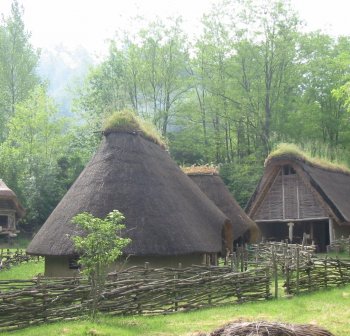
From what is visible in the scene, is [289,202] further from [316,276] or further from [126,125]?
[316,276]

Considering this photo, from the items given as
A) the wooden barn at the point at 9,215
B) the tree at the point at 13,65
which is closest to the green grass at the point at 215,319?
the wooden barn at the point at 9,215

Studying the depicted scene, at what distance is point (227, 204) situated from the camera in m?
27.2

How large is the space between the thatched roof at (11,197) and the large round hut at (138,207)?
1601 cm

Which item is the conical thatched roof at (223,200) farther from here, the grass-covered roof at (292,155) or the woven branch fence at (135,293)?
the woven branch fence at (135,293)

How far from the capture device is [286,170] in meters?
32.0

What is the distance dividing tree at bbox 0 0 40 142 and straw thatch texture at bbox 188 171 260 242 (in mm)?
27665

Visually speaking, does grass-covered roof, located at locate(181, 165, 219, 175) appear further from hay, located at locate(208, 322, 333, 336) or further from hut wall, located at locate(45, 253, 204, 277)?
hay, located at locate(208, 322, 333, 336)

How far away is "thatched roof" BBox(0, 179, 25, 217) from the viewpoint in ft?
114

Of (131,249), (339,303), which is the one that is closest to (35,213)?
(131,249)

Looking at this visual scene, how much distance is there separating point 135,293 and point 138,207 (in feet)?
17.5

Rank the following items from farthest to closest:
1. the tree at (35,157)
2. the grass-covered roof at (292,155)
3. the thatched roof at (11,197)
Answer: the tree at (35,157)
the thatched roof at (11,197)
the grass-covered roof at (292,155)

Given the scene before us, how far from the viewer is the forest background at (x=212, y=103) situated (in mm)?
40750

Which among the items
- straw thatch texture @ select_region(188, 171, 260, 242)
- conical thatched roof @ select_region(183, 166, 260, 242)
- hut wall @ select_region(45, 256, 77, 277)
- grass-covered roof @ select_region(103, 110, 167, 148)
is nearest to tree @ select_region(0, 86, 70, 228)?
conical thatched roof @ select_region(183, 166, 260, 242)

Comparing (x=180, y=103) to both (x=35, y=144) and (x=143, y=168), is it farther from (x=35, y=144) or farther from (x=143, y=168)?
(x=143, y=168)
